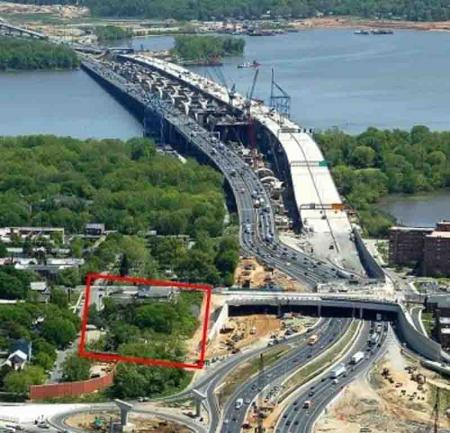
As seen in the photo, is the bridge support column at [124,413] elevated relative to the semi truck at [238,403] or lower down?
elevated

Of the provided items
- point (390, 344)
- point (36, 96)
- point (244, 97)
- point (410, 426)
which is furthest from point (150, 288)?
point (36, 96)

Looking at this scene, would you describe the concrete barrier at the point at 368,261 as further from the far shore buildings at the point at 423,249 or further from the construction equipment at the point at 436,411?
the construction equipment at the point at 436,411

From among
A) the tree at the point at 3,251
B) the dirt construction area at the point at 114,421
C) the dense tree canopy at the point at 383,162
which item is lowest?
the dense tree canopy at the point at 383,162

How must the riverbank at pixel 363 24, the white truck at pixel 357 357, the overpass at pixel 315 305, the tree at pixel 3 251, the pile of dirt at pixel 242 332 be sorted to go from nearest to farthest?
the white truck at pixel 357 357 < the pile of dirt at pixel 242 332 < the overpass at pixel 315 305 < the tree at pixel 3 251 < the riverbank at pixel 363 24

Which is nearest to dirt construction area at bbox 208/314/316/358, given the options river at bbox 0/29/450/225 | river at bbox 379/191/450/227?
river at bbox 379/191/450/227

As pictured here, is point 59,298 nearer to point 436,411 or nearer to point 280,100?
point 436,411

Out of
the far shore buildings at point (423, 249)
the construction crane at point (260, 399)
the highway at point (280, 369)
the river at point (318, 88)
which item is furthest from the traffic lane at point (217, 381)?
the river at point (318, 88)
